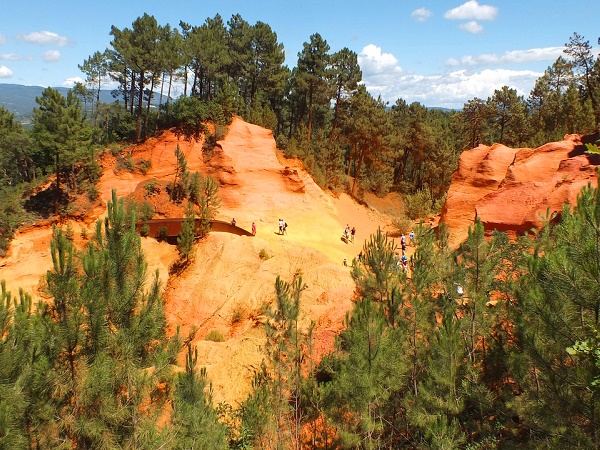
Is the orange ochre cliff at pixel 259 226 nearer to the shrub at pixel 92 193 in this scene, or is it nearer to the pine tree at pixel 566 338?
the shrub at pixel 92 193

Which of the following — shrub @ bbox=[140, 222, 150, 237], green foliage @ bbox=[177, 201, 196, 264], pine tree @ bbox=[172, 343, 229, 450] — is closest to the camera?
pine tree @ bbox=[172, 343, 229, 450]

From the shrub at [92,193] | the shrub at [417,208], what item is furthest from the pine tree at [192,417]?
the shrub at [417,208]

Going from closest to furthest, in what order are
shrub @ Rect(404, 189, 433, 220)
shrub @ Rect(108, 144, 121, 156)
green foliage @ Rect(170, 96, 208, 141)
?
shrub @ Rect(404, 189, 433, 220), shrub @ Rect(108, 144, 121, 156), green foliage @ Rect(170, 96, 208, 141)

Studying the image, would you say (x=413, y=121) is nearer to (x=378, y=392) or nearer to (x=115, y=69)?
(x=115, y=69)

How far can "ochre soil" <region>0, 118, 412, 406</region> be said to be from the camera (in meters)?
18.3

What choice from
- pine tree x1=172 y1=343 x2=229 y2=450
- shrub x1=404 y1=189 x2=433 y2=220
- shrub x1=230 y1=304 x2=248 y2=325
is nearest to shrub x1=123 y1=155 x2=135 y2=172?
shrub x1=230 y1=304 x2=248 y2=325

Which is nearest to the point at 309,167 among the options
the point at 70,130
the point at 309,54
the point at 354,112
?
the point at 354,112

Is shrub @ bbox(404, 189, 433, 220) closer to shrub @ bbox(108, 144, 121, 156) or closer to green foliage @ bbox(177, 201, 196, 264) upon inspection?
green foliage @ bbox(177, 201, 196, 264)

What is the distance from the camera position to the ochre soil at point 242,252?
60.0ft

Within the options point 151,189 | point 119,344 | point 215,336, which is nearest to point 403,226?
point 215,336

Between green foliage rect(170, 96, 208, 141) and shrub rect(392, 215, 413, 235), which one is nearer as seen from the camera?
shrub rect(392, 215, 413, 235)

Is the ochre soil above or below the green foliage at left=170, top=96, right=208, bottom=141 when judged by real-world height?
below

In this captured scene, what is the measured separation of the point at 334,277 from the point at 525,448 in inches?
547

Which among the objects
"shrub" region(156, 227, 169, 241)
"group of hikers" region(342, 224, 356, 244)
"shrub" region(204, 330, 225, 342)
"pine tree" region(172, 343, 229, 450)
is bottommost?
"shrub" region(204, 330, 225, 342)
